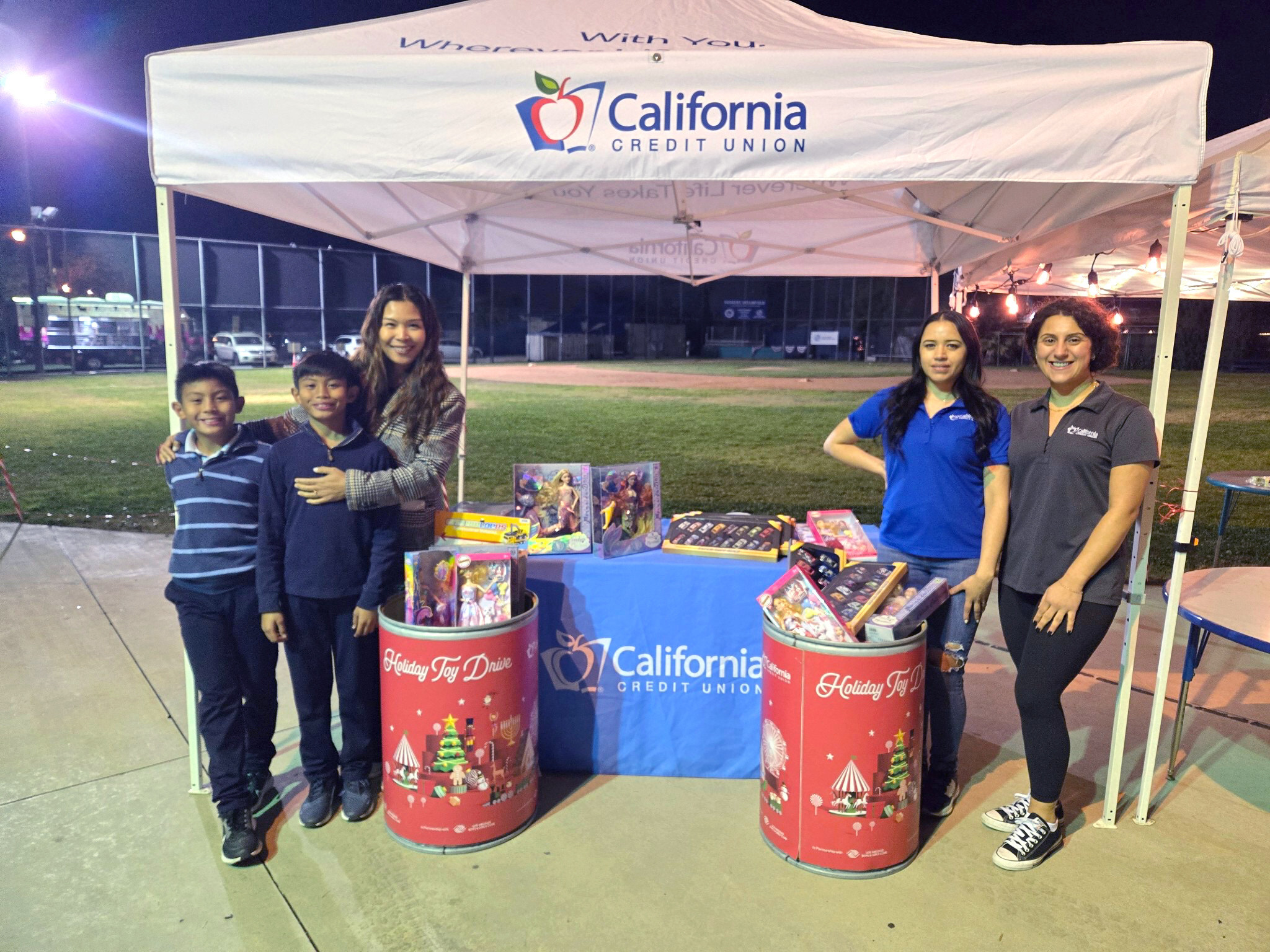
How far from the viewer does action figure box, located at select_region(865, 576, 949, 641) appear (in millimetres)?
2363

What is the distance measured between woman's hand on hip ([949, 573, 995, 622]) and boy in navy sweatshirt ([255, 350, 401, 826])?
1946 millimetres

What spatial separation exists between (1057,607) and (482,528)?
2.02 meters

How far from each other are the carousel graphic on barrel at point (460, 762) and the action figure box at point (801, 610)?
3.08ft

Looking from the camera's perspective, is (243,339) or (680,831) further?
(243,339)

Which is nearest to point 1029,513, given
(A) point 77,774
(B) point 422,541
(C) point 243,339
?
(B) point 422,541

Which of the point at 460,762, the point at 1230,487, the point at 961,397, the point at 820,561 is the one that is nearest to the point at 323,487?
the point at 460,762

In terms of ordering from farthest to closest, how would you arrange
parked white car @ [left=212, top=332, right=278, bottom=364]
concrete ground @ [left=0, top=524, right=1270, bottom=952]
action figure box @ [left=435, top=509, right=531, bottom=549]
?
1. parked white car @ [left=212, top=332, right=278, bottom=364]
2. action figure box @ [left=435, top=509, right=531, bottom=549]
3. concrete ground @ [left=0, top=524, right=1270, bottom=952]

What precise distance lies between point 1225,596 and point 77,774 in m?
4.69

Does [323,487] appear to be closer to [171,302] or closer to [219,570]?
[219,570]

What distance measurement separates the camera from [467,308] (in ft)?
18.4

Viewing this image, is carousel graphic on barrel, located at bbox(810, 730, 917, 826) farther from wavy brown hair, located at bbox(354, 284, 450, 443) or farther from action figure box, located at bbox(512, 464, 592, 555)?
wavy brown hair, located at bbox(354, 284, 450, 443)

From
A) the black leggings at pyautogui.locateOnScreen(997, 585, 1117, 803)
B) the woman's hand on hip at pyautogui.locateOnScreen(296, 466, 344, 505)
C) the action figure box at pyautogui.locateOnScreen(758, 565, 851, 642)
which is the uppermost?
the woman's hand on hip at pyautogui.locateOnScreen(296, 466, 344, 505)

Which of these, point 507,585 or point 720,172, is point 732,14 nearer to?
point 720,172

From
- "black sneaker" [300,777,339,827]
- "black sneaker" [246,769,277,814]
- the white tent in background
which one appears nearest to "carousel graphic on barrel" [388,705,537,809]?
"black sneaker" [300,777,339,827]
